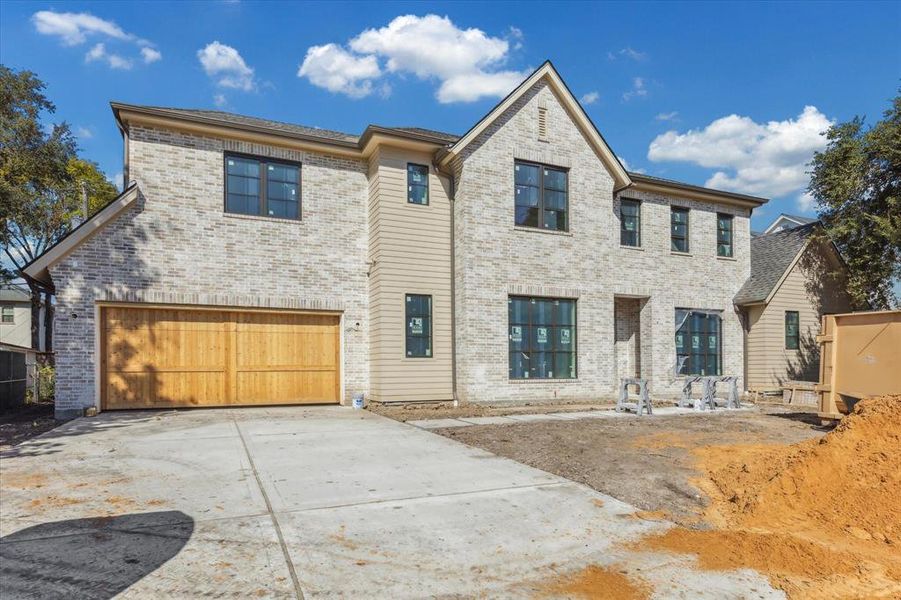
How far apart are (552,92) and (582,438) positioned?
9.75 m

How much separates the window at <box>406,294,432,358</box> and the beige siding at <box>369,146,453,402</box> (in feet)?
0.41

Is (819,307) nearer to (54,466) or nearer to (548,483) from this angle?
(548,483)

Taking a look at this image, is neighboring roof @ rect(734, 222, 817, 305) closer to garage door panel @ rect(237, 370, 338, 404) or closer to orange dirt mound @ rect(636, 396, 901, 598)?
orange dirt mound @ rect(636, 396, 901, 598)

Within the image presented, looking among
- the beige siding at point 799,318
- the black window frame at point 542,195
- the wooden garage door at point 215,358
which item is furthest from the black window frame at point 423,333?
the beige siding at point 799,318

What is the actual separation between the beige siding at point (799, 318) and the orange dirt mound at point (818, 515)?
11266mm

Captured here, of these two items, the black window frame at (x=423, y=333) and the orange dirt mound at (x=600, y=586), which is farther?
the black window frame at (x=423, y=333)

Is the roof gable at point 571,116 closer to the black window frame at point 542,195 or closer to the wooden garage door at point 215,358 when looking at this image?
the black window frame at point 542,195

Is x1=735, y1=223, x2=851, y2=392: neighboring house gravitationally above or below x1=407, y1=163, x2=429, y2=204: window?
below

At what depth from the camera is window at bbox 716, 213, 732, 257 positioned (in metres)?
18.0

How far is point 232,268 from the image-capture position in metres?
12.6

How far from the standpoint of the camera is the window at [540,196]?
47.2 feet

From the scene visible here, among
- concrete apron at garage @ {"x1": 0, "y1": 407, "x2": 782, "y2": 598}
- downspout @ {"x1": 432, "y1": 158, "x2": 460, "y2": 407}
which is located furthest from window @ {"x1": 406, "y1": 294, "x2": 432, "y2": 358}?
concrete apron at garage @ {"x1": 0, "y1": 407, "x2": 782, "y2": 598}

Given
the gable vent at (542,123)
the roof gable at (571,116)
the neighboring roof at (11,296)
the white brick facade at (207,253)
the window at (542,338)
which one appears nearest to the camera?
the white brick facade at (207,253)

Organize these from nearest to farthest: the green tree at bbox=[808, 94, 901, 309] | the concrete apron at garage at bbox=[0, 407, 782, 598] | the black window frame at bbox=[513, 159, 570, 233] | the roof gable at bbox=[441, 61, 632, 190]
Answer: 1. the concrete apron at garage at bbox=[0, 407, 782, 598]
2. the roof gable at bbox=[441, 61, 632, 190]
3. the black window frame at bbox=[513, 159, 570, 233]
4. the green tree at bbox=[808, 94, 901, 309]
